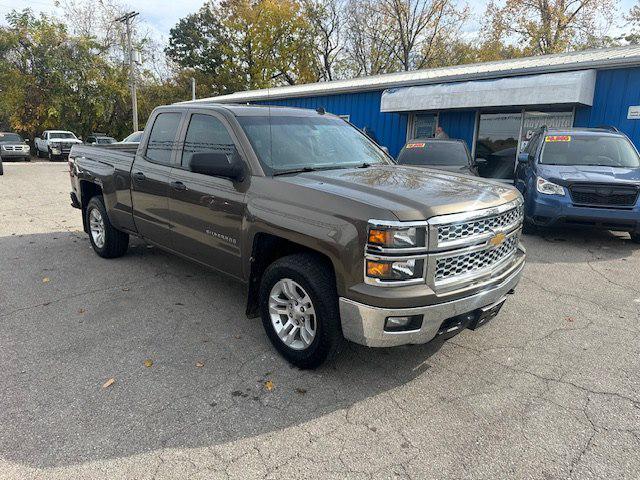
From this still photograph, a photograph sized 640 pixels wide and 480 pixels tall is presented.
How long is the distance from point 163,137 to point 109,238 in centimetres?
190

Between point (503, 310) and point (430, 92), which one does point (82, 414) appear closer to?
point (503, 310)

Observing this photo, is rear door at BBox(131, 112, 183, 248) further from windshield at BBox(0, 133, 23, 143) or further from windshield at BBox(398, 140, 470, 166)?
windshield at BBox(0, 133, 23, 143)

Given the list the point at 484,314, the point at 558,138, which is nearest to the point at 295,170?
the point at 484,314

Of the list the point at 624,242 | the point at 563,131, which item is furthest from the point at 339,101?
the point at 624,242

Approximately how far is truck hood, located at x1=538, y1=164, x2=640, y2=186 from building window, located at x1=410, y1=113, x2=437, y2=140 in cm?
740

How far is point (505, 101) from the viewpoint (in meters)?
11.2

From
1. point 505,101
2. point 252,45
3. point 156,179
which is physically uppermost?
point 252,45

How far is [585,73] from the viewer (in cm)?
1039

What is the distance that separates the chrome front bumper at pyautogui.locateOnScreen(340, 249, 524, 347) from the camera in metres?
2.73

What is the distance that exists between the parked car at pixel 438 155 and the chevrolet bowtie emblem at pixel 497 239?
20.1 feet

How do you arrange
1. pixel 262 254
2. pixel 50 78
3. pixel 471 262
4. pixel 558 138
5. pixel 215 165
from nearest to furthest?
pixel 471 262, pixel 215 165, pixel 262 254, pixel 558 138, pixel 50 78

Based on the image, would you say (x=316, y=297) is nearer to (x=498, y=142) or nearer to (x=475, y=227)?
(x=475, y=227)

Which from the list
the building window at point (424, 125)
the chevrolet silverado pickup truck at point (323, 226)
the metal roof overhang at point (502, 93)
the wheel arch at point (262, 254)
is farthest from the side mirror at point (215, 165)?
the building window at point (424, 125)

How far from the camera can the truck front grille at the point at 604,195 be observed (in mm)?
6672
